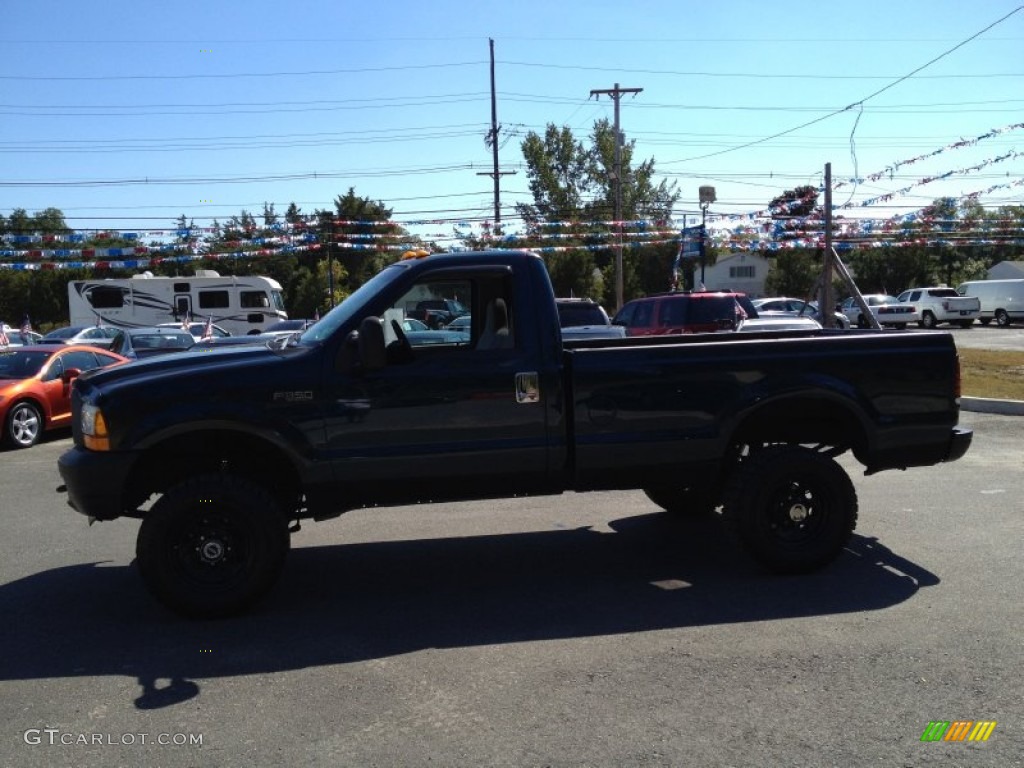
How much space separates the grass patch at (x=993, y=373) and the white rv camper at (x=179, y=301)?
26.3m

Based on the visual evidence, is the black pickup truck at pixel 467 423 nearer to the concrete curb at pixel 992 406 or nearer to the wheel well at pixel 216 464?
the wheel well at pixel 216 464

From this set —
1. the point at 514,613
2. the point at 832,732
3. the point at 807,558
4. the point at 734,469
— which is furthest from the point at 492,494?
the point at 832,732

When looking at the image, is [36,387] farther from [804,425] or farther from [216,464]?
[804,425]

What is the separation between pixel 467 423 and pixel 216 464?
1599 mm

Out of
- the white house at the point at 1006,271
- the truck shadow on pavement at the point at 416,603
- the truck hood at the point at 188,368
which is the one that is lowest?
the truck shadow on pavement at the point at 416,603

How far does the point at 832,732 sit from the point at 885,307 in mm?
40819

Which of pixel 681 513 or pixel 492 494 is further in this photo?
pixel 681 513

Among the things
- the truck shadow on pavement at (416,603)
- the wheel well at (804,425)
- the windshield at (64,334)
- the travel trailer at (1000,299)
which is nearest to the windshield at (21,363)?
the truck shadow on pavement at (416,603)

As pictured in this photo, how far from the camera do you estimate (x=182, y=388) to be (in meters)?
4.87

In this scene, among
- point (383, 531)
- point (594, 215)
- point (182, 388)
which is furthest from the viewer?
point (594, 215)

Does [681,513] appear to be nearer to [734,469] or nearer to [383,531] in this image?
[734,469]

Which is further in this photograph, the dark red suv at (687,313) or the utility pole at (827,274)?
the utility pole at (827,274)

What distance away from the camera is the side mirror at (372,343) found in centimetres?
484

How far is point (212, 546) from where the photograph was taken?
16.4 ft
